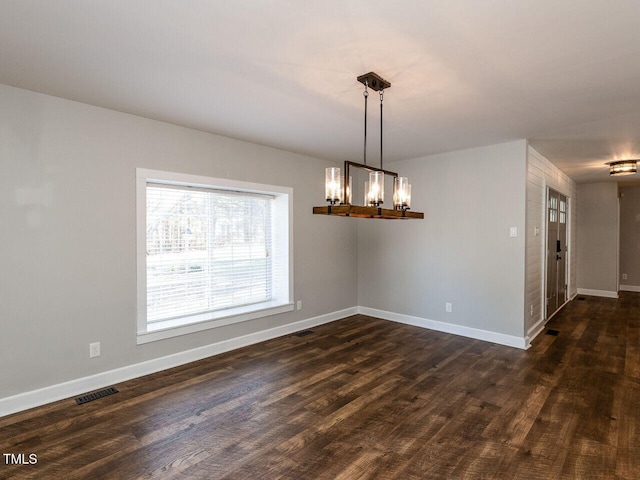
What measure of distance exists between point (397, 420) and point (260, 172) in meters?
3.15

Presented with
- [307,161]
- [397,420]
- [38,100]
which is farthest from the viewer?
[307,161]

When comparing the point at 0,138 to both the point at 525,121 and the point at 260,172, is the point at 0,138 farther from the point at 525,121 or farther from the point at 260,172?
the point at 525,121

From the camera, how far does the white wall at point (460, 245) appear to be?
14.2 feet

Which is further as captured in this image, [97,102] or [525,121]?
[525,121]

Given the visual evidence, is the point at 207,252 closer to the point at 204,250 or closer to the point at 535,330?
the point at 204,250

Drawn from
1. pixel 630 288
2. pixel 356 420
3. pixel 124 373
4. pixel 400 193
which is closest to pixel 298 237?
pixel 400 193

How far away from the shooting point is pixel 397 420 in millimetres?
2617

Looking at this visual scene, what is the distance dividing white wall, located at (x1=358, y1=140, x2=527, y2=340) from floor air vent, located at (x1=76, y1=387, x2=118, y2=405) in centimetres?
385

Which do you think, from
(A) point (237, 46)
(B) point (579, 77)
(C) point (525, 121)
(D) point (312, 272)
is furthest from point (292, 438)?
(C) point (525, 121)

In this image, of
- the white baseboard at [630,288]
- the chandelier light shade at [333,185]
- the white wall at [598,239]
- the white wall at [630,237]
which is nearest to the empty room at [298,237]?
the chandelier light shade at [333,185]

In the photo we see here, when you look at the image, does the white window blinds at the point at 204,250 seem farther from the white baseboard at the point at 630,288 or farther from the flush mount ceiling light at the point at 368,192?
the white baseboard at the point at 630,288

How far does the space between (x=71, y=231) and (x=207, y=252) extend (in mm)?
1397

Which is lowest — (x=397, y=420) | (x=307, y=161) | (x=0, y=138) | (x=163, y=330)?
(x=397, y=420)

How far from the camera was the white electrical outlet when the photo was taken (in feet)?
10.2
